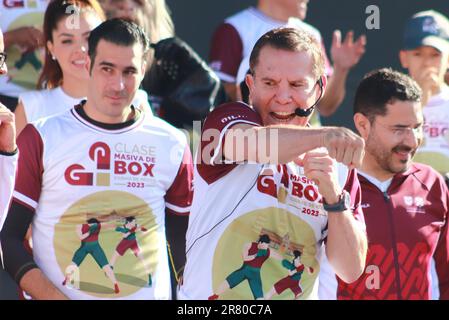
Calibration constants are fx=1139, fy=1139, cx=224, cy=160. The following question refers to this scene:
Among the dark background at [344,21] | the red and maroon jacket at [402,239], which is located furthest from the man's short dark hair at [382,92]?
the dark background at [344,21]

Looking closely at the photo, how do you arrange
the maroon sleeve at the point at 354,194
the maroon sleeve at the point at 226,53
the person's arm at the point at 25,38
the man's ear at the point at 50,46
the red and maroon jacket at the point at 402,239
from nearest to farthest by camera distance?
the maroon sleeve at the point at 354,194, the red and maroon jacket at the point at 402,239, the man's ear at the point at 50,46, the person's arm at the point at 25,38, the maroon sleeve at the point at 226,53

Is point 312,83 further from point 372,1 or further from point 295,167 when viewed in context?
point 372,1

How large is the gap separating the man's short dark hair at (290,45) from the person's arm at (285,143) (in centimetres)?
37

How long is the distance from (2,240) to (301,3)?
2530mm

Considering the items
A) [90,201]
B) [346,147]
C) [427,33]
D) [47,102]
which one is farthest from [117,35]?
[427,33]

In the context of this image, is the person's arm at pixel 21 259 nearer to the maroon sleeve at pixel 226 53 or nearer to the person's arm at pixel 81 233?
the person's arm at pixel 81 233

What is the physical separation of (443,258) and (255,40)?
5.82ft

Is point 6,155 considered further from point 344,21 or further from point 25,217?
point 344,21

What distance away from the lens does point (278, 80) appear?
3873 millimetres

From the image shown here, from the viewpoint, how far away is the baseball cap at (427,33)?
6.23 m

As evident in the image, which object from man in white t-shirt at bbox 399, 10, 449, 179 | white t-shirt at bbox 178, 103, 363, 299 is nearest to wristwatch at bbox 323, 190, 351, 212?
white t-shirt at bbox 178, 103, 363, 299

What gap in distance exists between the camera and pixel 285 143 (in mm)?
3557

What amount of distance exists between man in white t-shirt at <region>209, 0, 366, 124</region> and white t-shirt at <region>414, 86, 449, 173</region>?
1.85ft
